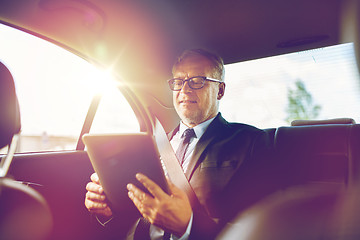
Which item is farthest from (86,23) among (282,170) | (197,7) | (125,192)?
(282,170)

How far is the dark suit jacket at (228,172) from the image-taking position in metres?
1.41

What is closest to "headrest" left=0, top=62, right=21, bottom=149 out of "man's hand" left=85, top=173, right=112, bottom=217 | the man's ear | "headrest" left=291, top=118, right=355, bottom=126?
"man's hand" left=85, top=173, right=112, bottom=217

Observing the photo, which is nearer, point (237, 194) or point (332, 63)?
point (237, 194)

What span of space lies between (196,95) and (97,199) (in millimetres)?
835

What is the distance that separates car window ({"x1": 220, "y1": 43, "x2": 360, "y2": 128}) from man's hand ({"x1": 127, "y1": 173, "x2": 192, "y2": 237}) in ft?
3.28

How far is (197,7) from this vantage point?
5.72 feet

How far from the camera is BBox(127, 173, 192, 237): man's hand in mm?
1074

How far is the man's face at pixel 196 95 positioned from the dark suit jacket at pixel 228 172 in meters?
0.17

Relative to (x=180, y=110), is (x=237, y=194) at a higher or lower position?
lower

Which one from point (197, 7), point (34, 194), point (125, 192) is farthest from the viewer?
point (197, 7)

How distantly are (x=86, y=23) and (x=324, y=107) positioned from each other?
166cm

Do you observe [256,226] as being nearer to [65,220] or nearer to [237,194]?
[237,194]

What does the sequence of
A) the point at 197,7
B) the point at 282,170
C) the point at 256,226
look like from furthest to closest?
the point at 197,7
the point at 282,170
the point at 256,226

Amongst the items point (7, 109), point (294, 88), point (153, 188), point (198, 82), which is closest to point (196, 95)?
point (198, 82)
